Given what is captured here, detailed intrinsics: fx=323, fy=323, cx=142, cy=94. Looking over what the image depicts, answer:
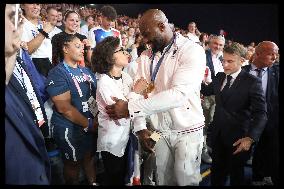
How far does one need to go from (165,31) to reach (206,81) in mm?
1139

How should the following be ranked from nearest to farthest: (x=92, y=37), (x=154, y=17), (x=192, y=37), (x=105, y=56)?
(x=154, y=17), (x=105, y=56), (x=92, y=37), (x=192, y=37)

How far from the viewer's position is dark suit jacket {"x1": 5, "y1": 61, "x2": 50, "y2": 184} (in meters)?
1.43

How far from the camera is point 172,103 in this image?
2.31 metres

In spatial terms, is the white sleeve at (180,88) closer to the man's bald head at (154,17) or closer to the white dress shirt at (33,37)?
the man's bald head at (154,17)

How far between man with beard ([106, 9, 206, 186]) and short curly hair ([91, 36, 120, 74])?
32cm

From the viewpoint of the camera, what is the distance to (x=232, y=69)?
→ 3102 mm

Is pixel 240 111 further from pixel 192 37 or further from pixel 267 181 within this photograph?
pixel 192 37

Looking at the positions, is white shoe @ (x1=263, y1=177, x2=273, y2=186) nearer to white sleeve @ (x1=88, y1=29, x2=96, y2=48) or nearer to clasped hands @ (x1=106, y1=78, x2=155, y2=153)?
clasped hands @ (x1=106, y1=78, x2=155, y2=153)

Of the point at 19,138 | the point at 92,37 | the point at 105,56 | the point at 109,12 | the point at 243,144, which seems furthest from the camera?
the point at 92,37

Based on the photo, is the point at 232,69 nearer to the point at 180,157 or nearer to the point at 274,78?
the point at 274,78

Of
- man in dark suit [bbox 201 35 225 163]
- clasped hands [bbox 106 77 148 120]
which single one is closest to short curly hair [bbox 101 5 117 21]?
man in dark suit [bbox 201 35 225 163]

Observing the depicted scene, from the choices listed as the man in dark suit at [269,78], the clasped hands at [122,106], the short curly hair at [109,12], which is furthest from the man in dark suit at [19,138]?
→ the man in dark suit at [269,78]

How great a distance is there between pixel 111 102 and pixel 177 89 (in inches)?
24.4

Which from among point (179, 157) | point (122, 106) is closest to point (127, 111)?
point (122, 106)
